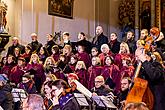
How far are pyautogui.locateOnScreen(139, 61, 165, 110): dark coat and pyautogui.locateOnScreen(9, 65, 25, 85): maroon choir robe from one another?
6.87 meters

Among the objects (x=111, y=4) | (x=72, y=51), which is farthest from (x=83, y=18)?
(x=72, y=51)

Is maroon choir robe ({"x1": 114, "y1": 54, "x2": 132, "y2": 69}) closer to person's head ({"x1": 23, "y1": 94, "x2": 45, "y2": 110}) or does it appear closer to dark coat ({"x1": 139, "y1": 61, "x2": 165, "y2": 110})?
dark coat ({"x1": 139, "y1": 61, "x2": 165, "y2": 110})

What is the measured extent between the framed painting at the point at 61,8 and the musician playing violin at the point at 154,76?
1184 cm

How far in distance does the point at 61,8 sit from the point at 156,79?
1243cm

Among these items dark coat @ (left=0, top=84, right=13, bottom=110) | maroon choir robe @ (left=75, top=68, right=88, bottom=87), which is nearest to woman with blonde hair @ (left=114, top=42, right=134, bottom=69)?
maroon choir robe @ (left=75, top=68, right=88, bottom=87)

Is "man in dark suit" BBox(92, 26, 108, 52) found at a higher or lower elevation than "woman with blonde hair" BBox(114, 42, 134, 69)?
higher

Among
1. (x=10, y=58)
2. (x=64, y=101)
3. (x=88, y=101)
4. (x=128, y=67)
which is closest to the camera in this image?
(x=64, y=101)

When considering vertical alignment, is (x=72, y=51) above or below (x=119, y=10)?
below

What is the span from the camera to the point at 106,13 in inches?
772

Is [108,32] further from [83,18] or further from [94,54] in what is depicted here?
[94,54]

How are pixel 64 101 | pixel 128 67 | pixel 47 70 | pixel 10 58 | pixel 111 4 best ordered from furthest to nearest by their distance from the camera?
pixel 111 4 → pixel 10 58 → pixel 47 70 → pixel 128 67 → pixel 64 101

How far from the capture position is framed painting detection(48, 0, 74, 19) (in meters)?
17.0

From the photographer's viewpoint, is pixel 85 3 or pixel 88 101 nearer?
pixel 88 101

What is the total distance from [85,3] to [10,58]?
6.86 m
